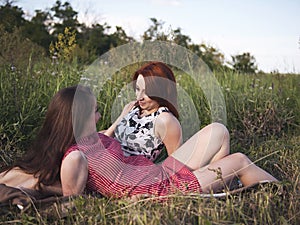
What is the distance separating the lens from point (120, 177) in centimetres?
256

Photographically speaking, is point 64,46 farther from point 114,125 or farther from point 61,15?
point 61,15

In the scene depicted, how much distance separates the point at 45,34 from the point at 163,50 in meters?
9.21

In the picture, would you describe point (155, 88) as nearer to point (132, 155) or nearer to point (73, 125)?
point (132, 155)

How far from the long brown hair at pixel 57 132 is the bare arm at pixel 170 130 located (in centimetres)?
55

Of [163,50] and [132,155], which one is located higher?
[163,50]

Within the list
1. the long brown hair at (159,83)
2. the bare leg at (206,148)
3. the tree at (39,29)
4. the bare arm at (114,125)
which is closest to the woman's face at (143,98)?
the long brown hair at (159,83)

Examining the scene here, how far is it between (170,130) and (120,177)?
19.5 inches

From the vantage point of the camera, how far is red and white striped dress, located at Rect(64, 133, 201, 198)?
8.23ft

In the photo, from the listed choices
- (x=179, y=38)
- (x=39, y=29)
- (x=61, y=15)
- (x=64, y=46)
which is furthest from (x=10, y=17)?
(x=61, y=15)

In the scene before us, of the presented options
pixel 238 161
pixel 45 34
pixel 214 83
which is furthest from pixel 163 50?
pixel 45 34

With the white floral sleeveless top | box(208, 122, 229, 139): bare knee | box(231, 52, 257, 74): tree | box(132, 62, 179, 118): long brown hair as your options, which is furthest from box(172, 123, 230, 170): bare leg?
box(231, 52, 257, 74): tree

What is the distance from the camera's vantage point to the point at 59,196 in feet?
8.11

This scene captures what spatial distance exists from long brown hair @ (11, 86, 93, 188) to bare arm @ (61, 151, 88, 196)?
0.43 feet

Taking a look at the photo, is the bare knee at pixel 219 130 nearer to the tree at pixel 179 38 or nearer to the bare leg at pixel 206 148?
the bare leg at pixel 206 148
